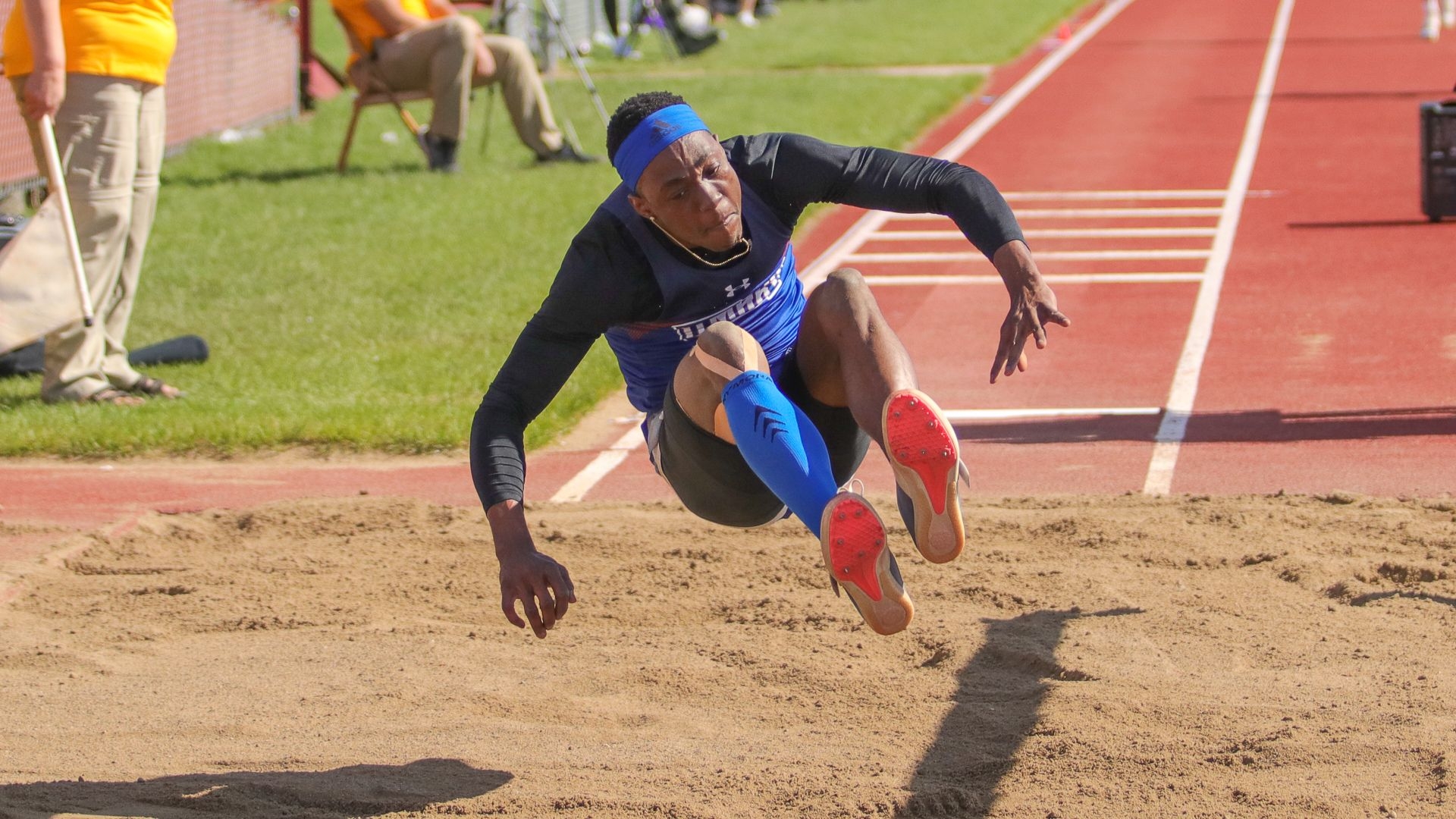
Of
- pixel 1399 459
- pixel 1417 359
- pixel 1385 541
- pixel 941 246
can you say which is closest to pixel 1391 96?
pixel 941 246

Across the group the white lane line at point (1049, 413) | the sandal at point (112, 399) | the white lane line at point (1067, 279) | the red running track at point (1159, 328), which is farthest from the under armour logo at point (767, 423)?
the white lane line at point (1067, 279)

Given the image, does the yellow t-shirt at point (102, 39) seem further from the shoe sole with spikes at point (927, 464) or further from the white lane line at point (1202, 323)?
the shoe sole with spikes at point (927, 464)

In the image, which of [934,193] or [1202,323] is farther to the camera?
[1202,323]

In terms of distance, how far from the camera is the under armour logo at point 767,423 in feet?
12.5

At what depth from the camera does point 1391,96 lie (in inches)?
666

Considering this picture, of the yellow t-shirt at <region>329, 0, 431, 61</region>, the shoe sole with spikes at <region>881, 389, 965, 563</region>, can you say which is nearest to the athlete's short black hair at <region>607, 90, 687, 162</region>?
the shoe sole with spikes at <region>881, 389, 965, 563</region>

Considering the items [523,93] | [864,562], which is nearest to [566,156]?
[523,93]

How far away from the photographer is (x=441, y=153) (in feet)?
44.1

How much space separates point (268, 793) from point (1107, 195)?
33.1ft

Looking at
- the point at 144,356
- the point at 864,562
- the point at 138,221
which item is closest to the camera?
the point at 864,562

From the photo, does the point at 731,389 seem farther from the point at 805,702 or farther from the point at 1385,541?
the point at 1385,541

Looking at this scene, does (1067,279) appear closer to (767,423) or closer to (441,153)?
(441,153)

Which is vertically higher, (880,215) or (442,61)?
(442,61)

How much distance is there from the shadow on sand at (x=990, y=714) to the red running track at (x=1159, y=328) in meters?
1.64
